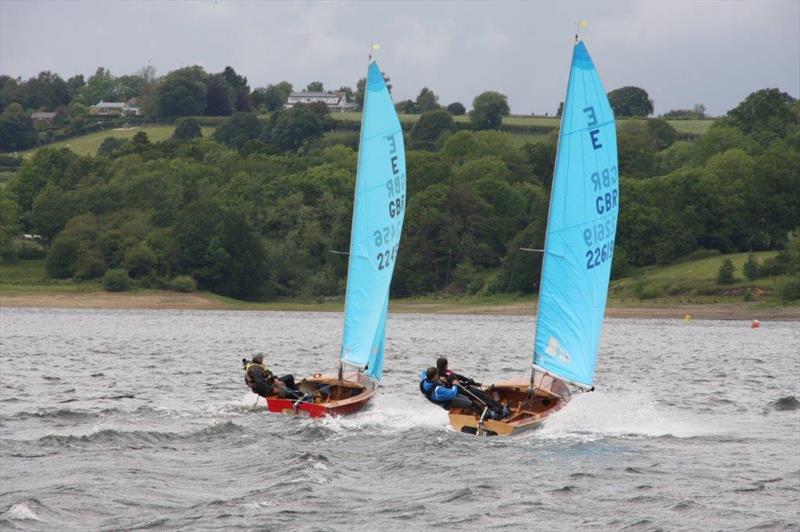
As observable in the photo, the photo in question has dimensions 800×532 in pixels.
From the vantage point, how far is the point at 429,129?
162 metres

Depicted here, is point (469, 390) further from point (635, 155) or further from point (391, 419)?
point (635, 155)

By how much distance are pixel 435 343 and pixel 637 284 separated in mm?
33056

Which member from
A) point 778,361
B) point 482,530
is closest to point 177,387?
point 482,530

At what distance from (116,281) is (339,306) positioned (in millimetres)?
16125

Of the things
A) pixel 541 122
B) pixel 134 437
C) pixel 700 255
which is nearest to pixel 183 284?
pixel 700 255

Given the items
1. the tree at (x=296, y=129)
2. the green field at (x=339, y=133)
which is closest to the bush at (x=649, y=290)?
the green field at (x=339, y=133)

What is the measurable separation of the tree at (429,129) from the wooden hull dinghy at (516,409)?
131909mm

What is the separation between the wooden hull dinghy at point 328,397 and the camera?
1152 inches

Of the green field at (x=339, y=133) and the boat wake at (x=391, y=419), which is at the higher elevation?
the green field at (x=339, y=133)

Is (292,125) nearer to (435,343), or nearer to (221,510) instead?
(435,343)

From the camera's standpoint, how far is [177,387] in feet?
124

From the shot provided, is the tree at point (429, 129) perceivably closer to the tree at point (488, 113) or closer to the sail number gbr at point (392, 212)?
the tree at point (488, 113)

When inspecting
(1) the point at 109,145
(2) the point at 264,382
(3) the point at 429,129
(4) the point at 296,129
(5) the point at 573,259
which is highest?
(3) the point at 429,129

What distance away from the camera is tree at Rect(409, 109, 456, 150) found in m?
161
